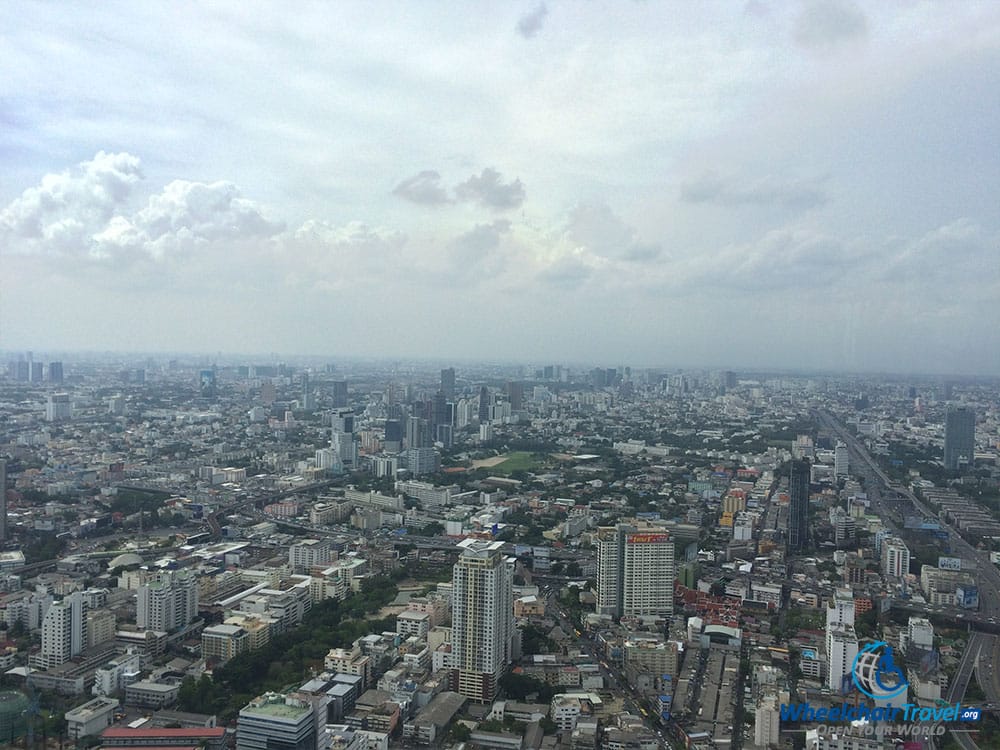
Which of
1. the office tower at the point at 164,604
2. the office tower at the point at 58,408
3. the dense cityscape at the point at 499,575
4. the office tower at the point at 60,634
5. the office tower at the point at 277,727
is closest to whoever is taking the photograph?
the office tower at the point at 277,727

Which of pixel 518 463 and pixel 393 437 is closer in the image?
pixel 393 437

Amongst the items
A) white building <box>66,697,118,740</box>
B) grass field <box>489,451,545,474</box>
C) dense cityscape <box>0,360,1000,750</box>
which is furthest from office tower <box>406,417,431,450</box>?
white building <box>66,697,118,740</box>

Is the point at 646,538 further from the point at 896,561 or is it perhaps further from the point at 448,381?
the point at 448,381

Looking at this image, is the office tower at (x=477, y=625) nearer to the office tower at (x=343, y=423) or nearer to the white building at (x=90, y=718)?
the white building at (x=90, y=718)

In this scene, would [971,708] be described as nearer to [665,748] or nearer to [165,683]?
[665,748]

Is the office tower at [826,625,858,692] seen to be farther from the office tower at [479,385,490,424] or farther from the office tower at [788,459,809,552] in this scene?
the office tower at [479,385,490,424]

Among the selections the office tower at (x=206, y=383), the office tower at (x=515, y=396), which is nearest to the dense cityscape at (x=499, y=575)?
the office tower at (x=515, y=396)

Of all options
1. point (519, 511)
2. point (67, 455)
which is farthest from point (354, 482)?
point (67, 455)

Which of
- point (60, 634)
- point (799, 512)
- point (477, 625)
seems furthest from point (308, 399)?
point (477, 625)
